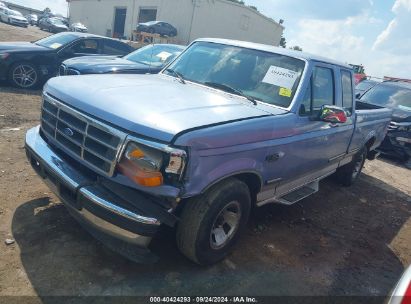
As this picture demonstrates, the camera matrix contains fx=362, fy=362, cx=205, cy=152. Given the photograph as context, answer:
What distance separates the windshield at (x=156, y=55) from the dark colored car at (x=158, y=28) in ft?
65.5

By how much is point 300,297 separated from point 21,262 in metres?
2.45

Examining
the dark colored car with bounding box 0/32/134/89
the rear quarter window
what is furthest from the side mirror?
the dark colored car with bounding box 0/32/134/89

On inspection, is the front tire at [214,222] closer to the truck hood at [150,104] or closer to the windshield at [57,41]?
the truck hood at [150,104]

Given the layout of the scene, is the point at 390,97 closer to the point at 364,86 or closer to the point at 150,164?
the point at 364,86

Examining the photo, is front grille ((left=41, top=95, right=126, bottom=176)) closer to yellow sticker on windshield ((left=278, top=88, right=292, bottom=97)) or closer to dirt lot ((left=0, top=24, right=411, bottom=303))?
dirt lot ((left=0, top=24, right=411, bottom=303))

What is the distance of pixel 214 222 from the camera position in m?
3.11

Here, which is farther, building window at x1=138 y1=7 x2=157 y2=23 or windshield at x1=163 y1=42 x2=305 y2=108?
building window at x1=138 y1=7 x2=157 y2=23

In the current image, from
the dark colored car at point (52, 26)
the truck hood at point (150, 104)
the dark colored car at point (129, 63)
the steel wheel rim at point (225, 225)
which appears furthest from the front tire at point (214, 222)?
the dark colored car at point (52, 26)

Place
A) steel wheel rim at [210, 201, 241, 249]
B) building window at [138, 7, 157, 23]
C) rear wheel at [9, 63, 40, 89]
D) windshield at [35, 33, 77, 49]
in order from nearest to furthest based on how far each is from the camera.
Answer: steel wheel rim at [210, 201, 241, 249] < rear wheel at [9, 63, 40, 89] < windshield at [35, 33, 77, 49] < building window at [138, 7, 157, 23]

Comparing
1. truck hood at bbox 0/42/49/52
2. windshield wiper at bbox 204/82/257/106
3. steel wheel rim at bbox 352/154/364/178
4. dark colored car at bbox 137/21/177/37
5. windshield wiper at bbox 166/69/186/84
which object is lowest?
steel wheel rim at bbox 352/154/364/178

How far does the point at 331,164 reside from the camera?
5.12 metres

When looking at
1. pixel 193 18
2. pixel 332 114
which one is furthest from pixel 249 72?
pixel 193 18

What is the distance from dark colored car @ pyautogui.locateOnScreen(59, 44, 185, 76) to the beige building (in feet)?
74.9

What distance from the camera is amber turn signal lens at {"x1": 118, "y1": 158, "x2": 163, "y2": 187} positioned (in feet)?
8.70
